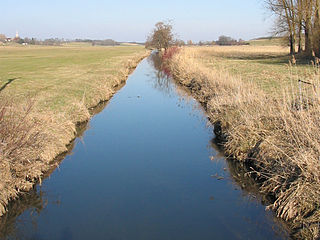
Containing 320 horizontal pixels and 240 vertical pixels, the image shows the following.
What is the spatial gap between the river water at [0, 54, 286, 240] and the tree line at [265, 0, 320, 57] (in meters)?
22.0

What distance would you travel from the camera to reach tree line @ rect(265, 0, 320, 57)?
2823cm

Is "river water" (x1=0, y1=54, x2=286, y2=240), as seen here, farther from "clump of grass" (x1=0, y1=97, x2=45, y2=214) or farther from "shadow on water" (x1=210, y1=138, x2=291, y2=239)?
"clump of grass" (x1=0, y1=97, x2=45, y2=214)

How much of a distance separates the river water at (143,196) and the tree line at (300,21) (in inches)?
867

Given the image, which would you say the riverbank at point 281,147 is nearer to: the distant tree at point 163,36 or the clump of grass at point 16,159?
the clump of grass at point 16,159

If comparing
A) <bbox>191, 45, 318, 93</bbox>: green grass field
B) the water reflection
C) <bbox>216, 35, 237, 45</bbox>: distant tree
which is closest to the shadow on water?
<bbox>191, 45, 318, 93</bbox>: green grass field

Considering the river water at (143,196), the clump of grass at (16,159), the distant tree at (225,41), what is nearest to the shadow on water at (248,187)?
the river water at (143,196)

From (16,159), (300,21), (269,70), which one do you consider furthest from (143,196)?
(300,21)

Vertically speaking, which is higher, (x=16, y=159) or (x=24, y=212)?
(x=16, y=159)

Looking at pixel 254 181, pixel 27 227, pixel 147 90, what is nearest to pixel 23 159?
pixel 27 227

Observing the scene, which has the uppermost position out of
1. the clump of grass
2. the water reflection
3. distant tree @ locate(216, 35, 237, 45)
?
the clump of grass

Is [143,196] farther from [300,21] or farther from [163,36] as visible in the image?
[163,36]

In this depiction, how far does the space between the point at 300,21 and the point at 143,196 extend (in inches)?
1195

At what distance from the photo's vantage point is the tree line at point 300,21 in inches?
1112

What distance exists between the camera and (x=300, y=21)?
3131 cm
